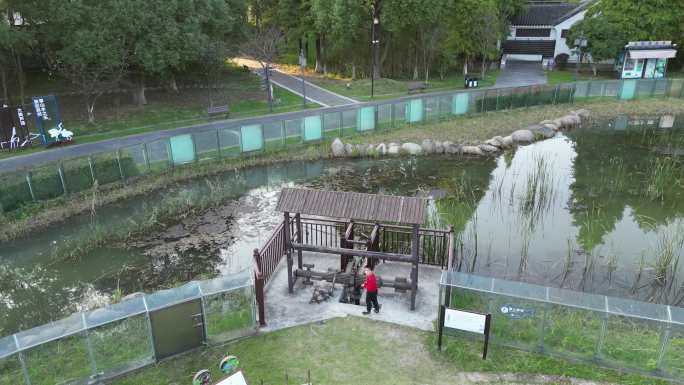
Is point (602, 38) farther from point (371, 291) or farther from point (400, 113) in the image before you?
point (371, 291)

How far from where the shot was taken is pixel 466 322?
1142 centimetres

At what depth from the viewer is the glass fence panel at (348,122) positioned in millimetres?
29828

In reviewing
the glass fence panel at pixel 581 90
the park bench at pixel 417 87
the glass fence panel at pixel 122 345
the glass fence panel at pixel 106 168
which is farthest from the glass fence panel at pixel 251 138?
the glass fence panel at pixel 581 90

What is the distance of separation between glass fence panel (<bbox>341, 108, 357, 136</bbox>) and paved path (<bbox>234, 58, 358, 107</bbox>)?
Result: 6982 millimetres

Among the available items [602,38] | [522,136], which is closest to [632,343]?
[522,136]

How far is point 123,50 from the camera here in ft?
96.4

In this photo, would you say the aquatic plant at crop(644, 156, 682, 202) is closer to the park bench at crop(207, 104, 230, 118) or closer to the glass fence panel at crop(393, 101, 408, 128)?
the glass fence panel at crop(393, 101, 408, 128)

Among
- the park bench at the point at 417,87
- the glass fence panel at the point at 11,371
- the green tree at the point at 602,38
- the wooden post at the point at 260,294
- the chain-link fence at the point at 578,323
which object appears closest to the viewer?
the glass fence panel at the point at 11,371

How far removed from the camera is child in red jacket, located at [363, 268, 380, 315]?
12.7 metres

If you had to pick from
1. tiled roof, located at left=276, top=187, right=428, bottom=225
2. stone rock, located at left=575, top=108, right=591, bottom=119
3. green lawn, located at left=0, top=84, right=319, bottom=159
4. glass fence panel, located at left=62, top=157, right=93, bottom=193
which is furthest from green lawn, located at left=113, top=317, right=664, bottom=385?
stone rock, located at left=575, top=108, right=591, bottom=119

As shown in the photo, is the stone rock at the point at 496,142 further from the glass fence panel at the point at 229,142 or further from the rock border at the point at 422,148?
the glass fence panel at the point at 229,142

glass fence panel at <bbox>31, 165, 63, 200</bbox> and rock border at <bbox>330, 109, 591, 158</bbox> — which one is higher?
glass fence panel at <bbox>31, 165, 63, 200</bbox>

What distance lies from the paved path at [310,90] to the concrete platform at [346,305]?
937 inches

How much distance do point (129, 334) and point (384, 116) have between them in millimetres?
22637
